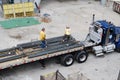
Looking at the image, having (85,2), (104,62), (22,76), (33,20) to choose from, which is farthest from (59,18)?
(22,76)

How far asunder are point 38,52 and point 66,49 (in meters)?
1.77

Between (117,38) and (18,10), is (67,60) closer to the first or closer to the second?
(117,38)

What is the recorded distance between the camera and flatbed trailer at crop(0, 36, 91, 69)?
51.6 feet

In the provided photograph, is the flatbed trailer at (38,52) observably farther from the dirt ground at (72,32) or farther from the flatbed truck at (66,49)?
the dirt ground at (72,32)

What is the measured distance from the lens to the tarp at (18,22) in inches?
903

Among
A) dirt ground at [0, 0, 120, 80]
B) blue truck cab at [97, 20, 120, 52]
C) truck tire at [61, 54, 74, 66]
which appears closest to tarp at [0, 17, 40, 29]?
dirt ground at [0, 0, 120, 80]

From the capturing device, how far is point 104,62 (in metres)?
18.4

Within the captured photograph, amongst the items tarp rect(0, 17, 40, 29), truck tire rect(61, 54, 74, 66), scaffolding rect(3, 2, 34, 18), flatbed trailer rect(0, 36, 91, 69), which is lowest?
truck tire rect(61, 54, 74, 66)

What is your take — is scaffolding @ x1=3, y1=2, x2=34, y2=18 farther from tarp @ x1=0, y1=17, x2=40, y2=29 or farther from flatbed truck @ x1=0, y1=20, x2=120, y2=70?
flatbed truck @ x1=0, y1=20, x2=120, y2=70

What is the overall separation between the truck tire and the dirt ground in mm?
262

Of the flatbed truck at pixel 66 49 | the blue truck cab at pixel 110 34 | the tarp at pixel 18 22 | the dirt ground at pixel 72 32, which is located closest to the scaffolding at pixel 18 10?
the tarp at pixel 18 22

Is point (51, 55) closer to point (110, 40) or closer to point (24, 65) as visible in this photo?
point (24, 65)

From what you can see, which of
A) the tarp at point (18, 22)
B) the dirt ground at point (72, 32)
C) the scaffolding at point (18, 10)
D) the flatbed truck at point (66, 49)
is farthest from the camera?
the scaffolding at point (18, 10)

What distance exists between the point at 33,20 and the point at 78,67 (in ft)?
27.3
